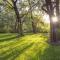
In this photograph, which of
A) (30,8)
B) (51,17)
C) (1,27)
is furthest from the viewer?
(1,27)

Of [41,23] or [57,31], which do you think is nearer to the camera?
[57,31]

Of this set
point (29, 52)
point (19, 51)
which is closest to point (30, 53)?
point (29, 52)

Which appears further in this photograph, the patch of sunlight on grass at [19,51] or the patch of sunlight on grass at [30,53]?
the patch of sunlight on grass at [19,51]

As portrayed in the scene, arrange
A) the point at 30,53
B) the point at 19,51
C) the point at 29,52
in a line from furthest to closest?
the point at 19,51 → the point at 29,52 → the point at 30,53

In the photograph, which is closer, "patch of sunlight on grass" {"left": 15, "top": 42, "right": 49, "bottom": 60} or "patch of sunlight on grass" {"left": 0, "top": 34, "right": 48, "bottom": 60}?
"patch of sunlight on grass" {"left": 15, "top": 42, "right": 49, "bottom": 60}

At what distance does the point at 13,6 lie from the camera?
33.6 m

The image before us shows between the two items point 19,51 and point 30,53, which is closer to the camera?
point 30,53

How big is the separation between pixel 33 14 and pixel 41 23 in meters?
4.70

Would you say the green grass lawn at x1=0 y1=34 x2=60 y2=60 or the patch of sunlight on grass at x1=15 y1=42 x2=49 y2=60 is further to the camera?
the green grass lawn at x1=0 y1=34 x2=60 y2=60

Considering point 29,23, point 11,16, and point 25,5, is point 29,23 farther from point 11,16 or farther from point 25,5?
point 25,5

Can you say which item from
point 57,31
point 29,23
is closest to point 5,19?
point 29,23

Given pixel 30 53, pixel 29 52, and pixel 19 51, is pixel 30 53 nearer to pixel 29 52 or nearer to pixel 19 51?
pixel 29 52

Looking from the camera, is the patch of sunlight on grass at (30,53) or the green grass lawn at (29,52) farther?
the green grass lawn at (29,52)

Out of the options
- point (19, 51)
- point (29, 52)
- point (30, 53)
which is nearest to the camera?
point (30, 53)
